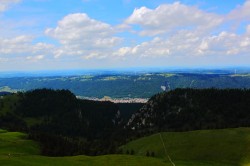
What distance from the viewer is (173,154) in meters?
183

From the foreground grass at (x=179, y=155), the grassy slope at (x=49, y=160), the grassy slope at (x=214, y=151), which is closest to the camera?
the grassy slope at (x=49, y=160)

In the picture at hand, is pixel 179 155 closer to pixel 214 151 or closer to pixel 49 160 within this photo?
pixel 214 151

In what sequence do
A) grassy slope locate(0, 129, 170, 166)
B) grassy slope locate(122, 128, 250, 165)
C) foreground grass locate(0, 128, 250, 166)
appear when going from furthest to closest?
grassy slope locate(122, 128, 250, 165) < foreground grass locate(0, 128, 250, 166) < grassy slope locate(0, 129, 170, 166)

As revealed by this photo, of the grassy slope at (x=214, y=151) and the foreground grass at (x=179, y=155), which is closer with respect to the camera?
the foreground grass at (x=179, y=155)

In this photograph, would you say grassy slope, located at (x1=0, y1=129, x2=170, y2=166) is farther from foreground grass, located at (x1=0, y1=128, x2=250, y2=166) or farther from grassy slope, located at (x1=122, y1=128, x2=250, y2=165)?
grassy slope, located at (x1=122, y1=128, x2=250, y2=165)

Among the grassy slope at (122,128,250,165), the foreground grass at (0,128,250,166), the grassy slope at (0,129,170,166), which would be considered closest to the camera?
the grassy slope at (0,129,170,166)

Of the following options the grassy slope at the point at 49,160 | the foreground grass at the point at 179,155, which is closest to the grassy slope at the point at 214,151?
the foreground grass at the point at 179,155

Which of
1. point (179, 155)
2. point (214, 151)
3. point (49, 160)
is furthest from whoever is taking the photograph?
point (179, 155)

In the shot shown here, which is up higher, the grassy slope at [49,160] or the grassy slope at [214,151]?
the grassy slope at [49,160]

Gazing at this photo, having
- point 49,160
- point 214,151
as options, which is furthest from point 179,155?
point 49,160

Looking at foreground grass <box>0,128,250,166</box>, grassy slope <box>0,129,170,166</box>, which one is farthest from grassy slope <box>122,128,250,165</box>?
grassy slope <box>0,129,170,166</box>

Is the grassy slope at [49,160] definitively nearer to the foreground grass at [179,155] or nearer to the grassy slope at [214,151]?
the foreground grass at [179,155]

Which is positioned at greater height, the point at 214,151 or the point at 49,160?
the point at 49,160

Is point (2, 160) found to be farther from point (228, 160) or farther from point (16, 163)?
point (228, 160)
